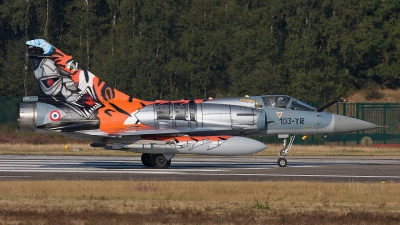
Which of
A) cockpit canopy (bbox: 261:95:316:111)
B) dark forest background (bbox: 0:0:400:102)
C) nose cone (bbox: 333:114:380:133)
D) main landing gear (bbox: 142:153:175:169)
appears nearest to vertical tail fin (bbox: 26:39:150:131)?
main landing gear (bbox: 142:153:175:169)

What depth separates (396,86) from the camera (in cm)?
5681

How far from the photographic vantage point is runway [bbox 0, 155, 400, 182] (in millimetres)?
22062

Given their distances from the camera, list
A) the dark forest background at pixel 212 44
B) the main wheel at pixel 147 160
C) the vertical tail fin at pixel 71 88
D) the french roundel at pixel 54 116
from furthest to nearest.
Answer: the dark forest background at pixel 212 44 < the main wheel at pixel 147 160 < the vertical tail fin at pixel 71 88 < the french roundel at pixel 54 116

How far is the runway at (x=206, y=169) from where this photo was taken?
22.1m

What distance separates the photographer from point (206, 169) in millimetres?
25188

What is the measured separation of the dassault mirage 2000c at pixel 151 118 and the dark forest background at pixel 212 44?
2466 cm

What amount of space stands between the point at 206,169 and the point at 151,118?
2595 millimetres

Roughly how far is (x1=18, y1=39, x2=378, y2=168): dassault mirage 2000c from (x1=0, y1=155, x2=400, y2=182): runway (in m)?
0.87

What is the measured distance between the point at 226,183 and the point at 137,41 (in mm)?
35342

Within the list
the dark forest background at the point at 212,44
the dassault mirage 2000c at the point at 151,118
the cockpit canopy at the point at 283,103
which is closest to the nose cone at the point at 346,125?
the dassault mirage 2000c at the point at 151,118

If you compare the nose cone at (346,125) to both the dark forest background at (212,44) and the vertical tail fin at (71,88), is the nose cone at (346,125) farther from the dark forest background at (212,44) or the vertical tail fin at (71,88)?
the dark forest background at (212,44)

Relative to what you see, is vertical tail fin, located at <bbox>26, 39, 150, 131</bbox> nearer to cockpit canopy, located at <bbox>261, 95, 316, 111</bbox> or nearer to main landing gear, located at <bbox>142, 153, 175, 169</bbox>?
main landing gear, located at <bbox>142, 153, 175, 169</bbox>

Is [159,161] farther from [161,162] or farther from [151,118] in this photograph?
[151,118]

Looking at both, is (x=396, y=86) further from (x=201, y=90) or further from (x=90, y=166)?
(x=90, y=166)
